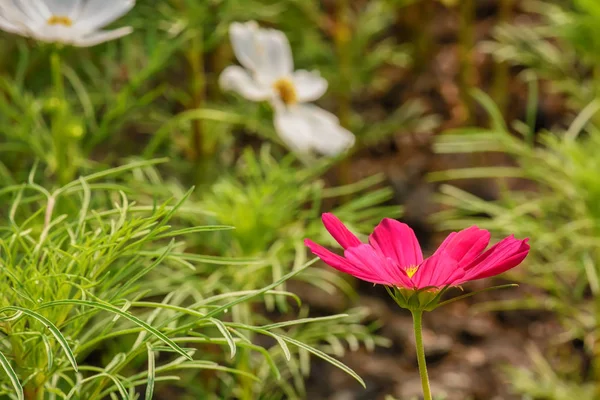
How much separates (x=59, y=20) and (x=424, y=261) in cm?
49

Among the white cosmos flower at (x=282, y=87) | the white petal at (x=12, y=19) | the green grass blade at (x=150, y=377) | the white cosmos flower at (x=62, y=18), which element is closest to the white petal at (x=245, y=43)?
the white cosmos flower at (x=282, y=87)

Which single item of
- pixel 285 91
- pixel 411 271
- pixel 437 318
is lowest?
pixel 437 318

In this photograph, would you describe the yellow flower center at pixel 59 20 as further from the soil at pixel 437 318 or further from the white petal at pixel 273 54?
the soil at pixel 437 318

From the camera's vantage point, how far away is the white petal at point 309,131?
1.08 meters

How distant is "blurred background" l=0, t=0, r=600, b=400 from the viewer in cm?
102

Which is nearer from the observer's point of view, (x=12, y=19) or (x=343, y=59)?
(x=12, y=19)

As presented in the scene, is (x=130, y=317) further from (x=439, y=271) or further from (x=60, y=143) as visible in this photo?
(x=60, y=143)

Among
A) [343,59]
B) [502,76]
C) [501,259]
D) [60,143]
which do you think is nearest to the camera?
[501,259]

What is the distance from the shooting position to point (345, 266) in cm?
45

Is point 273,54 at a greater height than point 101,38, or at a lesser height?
lesser

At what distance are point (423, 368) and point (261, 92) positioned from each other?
0.64 meters

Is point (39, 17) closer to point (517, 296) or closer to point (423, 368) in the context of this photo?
point (423, 368)

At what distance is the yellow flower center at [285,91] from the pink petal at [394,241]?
0.66m

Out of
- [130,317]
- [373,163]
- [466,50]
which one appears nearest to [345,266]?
[130,317]
